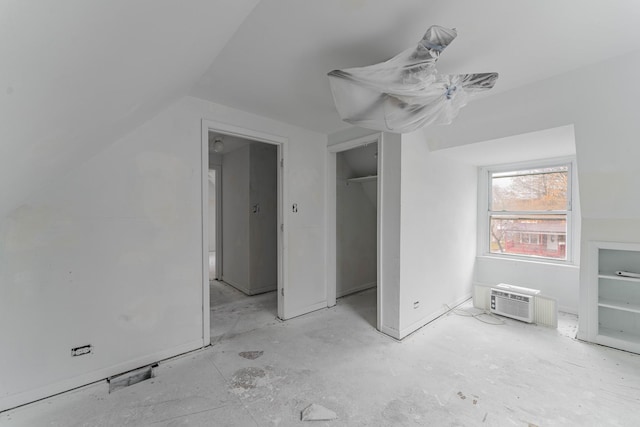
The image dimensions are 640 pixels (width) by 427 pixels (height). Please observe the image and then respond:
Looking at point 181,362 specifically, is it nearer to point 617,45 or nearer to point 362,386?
point 362,386

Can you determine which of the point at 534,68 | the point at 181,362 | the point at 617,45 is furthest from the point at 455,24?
the point at 181,362

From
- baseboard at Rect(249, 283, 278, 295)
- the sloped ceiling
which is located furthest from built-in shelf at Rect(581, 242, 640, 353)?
baseboard at Rect(249, 283, 278, 295)

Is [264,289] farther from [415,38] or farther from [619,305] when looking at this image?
[619,305]

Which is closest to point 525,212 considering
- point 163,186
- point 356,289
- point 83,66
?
point 356,289

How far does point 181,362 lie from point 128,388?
0.36m

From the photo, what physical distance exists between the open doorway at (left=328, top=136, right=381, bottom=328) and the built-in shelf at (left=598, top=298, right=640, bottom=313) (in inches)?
86.1

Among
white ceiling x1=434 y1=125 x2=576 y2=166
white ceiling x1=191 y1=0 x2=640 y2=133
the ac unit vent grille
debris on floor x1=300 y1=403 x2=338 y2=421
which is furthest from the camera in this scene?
the ac unit vent grille

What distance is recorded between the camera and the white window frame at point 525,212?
9.98 feet

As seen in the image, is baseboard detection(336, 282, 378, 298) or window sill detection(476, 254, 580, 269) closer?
window sill detection(476, 254, 580, 269)

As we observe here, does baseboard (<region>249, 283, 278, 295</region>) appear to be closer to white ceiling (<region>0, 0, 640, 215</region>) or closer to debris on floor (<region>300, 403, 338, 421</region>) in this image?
debris on floor (<region>300, 403, 338, 421</region>)

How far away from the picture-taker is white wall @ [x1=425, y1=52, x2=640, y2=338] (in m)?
1.75

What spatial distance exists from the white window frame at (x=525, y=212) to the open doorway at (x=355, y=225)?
1.52 m

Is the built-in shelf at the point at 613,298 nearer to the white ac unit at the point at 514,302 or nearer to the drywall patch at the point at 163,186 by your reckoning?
the white ac unit at the point at 514,302

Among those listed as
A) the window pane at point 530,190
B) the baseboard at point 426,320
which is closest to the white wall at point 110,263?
the baseboard at point 426,320
